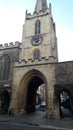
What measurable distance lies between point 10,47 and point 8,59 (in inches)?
101

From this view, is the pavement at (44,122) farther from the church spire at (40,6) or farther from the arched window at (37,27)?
the church spire at (40,6)

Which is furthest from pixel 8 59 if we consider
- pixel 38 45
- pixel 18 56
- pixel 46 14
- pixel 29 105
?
pixel 46 14

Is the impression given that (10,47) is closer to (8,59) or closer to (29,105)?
(8,59)

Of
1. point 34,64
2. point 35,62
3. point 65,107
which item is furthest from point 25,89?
point 65,107

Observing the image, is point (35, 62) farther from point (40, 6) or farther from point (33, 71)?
point (40, 6)

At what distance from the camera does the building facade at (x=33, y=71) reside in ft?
62.8

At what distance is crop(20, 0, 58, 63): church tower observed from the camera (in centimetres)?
2627

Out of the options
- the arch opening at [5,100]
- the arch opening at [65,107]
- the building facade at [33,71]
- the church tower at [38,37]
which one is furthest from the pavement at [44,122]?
the church tower at [38,37]

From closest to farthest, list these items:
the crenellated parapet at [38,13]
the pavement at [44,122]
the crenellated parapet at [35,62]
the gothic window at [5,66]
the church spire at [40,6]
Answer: the pavement at [44,122], the crenellated parapet at [35,62], the gothic window at [5,66], the crenellated parapet at [38,13], the church spire at [40,6]

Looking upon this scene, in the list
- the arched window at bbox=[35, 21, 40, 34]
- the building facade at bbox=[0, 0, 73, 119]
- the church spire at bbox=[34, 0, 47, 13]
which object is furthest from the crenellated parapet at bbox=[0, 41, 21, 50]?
the church spire at bbox=[34, 0, 47, 13]

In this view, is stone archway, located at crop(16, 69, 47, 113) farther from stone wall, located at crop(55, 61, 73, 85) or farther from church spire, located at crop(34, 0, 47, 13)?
church spire, located at crop(34, 0, 47, 13)

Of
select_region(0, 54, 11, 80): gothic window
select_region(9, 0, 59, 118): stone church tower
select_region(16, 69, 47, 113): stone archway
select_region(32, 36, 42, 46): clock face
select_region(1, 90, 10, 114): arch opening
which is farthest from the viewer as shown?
select_region(32, 36, 42, 46): clock face

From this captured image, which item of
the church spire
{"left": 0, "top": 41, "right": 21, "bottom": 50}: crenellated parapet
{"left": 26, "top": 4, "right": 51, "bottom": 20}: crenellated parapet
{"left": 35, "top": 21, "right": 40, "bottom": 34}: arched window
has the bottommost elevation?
{"left": 0, "top": 41, "right": 21, "bottom": 50}: crenellated parapet

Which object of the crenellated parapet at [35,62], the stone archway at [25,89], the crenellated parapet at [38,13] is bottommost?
the stone archway at [25,89]
